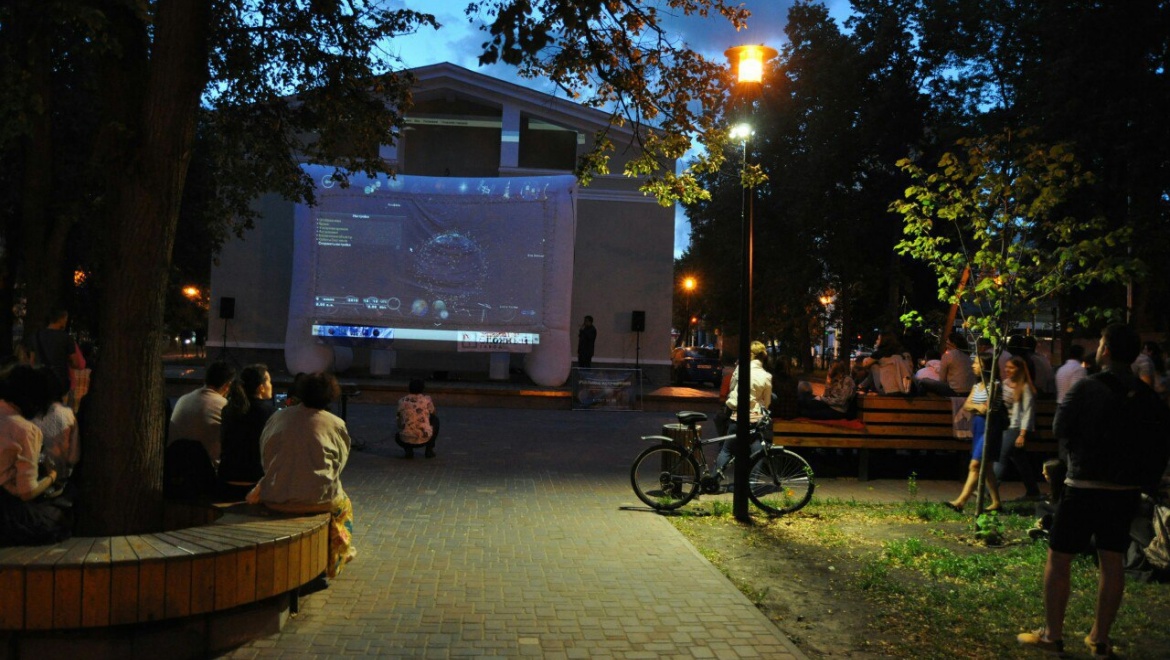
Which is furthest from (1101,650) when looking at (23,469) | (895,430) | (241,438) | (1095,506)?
(895,430)

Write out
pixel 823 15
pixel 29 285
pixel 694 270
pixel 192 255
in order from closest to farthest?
pixel 29 285, pixel 192 255, pixel 823 15, pixel 694 270

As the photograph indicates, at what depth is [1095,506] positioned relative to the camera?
517 cm

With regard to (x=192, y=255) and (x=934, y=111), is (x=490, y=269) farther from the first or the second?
(x=934, y=111)

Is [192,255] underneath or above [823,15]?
underneath

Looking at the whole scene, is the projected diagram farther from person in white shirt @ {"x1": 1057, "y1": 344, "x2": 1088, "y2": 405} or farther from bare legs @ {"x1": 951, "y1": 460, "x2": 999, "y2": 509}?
bare legs @ {"x1": 951, "y1": 460, "x2": 999, "y2": 509}

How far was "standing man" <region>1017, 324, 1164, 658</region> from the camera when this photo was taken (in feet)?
16.9

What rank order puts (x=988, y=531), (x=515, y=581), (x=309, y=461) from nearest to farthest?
1. (x=309, y=461)
2. (x=515, y=581)
3. (x=988, y=531)

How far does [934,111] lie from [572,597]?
30197mm

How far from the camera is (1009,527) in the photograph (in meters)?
8.88

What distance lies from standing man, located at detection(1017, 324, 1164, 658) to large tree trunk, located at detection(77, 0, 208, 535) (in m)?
5.36

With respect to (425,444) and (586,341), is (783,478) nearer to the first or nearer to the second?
(425,444)

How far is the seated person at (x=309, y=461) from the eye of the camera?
19.2 feet

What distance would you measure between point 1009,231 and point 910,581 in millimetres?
3637

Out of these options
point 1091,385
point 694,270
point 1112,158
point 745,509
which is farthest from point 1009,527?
point 694,270
